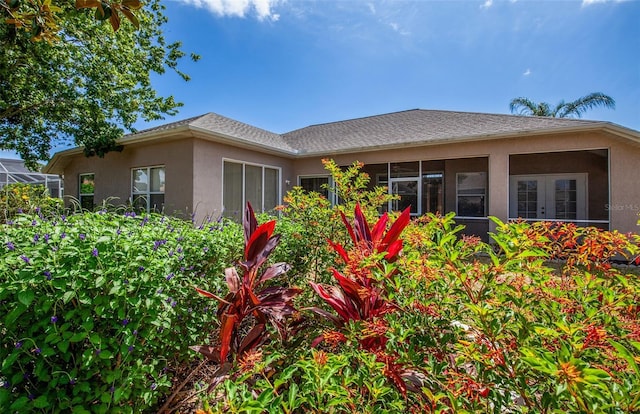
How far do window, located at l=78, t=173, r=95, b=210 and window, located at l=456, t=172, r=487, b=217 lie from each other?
1499 cm

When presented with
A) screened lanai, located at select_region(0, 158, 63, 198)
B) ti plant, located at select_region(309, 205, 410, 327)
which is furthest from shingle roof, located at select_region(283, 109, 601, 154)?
screened lanai, located at select_region(0, 158, 63, 198)

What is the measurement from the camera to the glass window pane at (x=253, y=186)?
10088 mm

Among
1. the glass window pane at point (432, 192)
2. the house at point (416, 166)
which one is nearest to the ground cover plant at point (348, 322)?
the house at point (416, 166)

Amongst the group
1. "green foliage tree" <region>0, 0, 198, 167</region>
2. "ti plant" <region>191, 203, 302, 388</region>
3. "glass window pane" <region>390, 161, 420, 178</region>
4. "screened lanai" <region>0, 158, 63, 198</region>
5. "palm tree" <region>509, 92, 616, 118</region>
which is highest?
"palm tree" <region>509, 92, 616, 118</region>

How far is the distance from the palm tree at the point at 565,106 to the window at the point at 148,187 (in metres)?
22.5

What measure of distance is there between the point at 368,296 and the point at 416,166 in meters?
9.99

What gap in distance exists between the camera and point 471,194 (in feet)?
39.7

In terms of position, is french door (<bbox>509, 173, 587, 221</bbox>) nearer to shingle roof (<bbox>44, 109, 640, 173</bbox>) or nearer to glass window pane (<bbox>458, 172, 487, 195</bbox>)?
glass window pane (<bbox>458, 172, 487, 195</bbox>)

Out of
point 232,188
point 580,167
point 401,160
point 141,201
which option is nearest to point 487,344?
point 232,188

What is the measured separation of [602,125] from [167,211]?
1253cm

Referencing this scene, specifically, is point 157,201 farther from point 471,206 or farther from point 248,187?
point 471,206

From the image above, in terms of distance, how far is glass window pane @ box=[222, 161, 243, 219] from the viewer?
9.38 m

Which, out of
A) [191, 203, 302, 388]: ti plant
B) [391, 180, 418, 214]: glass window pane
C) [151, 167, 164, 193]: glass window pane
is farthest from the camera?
[391, 180, 418, 214]: glass window pane

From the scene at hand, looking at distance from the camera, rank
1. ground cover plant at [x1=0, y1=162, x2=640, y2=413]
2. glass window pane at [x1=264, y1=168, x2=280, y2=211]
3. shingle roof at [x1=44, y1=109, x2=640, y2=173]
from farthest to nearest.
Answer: glass window pane at [x1=264, y1=168, x2=280, y2=211] → shingle roof at [x1=44, y1=109, x2=640, y2=173] → ground cover plant at [x1=0, y1=162, x2=640, y2=413]
